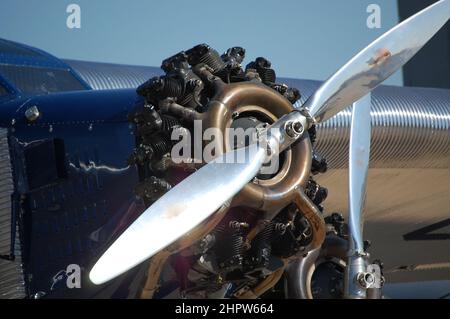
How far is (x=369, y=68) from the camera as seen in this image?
5.73 m

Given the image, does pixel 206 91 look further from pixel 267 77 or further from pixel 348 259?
pixel 348 259

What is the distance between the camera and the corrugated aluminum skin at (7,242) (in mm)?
5914

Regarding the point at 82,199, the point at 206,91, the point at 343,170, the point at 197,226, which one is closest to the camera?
the point at 197,226

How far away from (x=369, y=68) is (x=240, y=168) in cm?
128

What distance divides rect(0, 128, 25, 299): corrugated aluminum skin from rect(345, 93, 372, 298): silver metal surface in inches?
85.0

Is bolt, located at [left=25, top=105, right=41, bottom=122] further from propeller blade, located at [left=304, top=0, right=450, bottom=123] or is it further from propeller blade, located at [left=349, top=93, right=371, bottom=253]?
propeller blade, located at [left=349, top=93, right=371, bottom=253]

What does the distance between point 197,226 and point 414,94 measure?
614cm

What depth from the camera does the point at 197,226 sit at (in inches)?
195

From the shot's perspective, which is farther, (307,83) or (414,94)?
(414,94)

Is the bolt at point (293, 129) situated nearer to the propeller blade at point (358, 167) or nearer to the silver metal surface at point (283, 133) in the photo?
the silver metal surface at point (283, 133)

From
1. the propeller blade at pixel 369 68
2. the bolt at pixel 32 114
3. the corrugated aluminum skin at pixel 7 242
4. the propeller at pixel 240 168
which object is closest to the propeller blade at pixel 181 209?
the propeller at pixel 240 168

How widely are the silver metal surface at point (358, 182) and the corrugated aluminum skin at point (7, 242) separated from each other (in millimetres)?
2160
